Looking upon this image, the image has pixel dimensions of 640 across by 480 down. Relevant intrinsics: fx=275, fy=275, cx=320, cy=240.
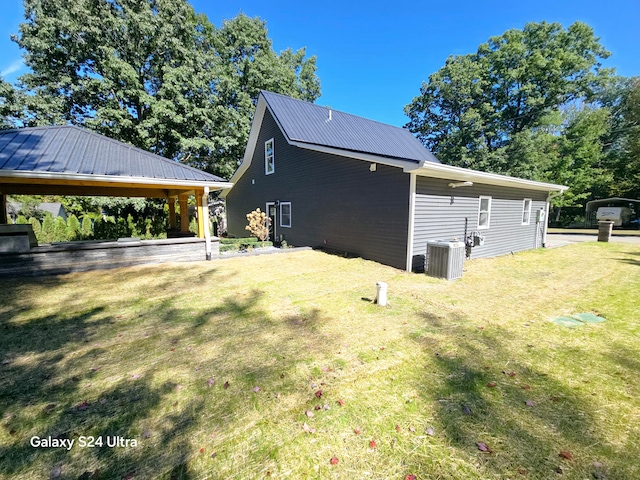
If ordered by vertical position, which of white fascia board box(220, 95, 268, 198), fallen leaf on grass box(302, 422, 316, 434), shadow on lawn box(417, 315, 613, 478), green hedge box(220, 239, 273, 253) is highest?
white fascia board box(220, 95, 268, 198)

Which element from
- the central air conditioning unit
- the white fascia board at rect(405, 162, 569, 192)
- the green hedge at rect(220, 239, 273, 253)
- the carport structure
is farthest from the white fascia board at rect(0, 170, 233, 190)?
the central air conditioning unit

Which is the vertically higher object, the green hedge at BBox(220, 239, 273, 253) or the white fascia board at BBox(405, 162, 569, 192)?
the white fascia board at BBox(405, 162, 569, 192)

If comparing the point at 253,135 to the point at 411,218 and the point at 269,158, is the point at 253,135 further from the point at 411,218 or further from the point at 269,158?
the point at 411,218

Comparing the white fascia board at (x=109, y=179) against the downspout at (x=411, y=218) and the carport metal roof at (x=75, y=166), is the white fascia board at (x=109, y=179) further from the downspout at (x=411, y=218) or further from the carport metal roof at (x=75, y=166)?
the downspout at (x=411, y=218)

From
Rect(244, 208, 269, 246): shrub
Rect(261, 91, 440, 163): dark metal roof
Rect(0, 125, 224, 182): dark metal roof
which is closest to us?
Rect(0, 125, 224, 182): dark metal roof

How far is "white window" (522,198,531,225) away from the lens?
36.9 ft

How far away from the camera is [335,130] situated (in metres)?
13.2

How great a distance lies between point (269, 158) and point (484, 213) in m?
9.70

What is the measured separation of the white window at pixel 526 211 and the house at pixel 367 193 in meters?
0.04

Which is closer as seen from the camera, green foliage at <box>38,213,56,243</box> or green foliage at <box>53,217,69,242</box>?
green foliage at <box>53,217,69,242</box>

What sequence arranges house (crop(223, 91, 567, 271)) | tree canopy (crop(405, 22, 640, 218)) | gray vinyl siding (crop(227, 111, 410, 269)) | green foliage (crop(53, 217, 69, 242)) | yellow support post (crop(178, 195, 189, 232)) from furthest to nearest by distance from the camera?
tree canopy (crop(405, 22, 640, 218)) → green foliage (crop(53, 217, 69, 242)) → yellow support post (crop(178, 195, 189, 232)) → gray vinyl siding (crop(227, 111, 410, 269)) → house (crop(223, 91, 567, 271))

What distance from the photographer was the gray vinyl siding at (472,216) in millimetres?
7445

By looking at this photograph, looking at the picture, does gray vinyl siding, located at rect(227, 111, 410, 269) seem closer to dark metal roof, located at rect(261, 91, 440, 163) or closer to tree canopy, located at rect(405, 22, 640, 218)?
dark metal roof, located at rect(261, 91, 440, 163)

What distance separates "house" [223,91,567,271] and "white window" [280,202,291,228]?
5 cm
